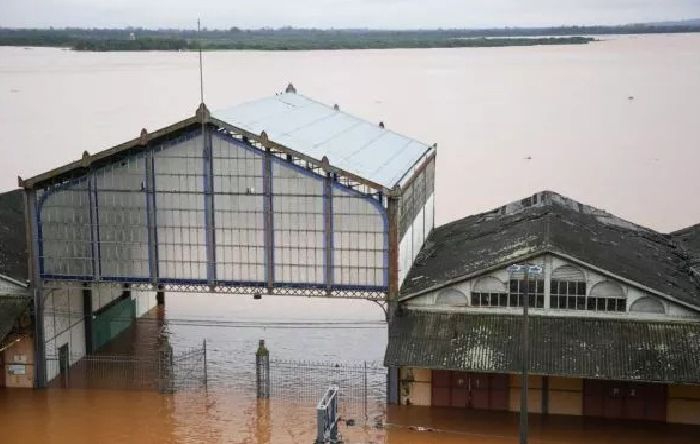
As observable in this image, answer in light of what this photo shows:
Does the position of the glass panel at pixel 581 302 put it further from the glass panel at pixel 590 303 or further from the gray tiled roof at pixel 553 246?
the gray tiled roof at pixel 553 246

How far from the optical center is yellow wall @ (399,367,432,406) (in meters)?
37.2

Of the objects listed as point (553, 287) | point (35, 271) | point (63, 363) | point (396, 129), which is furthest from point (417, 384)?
point (396, 129)

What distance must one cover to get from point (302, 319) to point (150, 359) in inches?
433

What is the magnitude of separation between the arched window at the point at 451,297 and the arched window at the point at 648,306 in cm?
593

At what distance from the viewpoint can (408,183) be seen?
40.8 m

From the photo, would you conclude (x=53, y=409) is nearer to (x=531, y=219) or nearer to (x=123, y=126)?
(x=531, y=219)

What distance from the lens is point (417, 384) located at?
122 ft

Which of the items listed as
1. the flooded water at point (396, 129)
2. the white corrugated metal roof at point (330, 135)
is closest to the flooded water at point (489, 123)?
the flooded water at point (396, 129)

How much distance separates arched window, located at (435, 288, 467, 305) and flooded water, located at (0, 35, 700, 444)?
4.05 metres

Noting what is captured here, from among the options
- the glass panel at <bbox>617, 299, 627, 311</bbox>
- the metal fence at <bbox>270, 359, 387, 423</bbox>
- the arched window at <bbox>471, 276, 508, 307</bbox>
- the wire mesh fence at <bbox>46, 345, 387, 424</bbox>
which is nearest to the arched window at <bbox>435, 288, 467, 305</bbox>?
the arched window at <bbox>471, 276, 508, 307</bbox>

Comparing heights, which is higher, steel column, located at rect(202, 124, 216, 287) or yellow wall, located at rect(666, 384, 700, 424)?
steel column, located at rect(202, 124, 216, 287)

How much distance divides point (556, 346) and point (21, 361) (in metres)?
20.7

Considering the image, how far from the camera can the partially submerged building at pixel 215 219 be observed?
37719 mm

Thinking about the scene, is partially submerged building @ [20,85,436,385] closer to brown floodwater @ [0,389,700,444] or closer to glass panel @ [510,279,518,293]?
brown floodwater @ [0,389,700,444]
